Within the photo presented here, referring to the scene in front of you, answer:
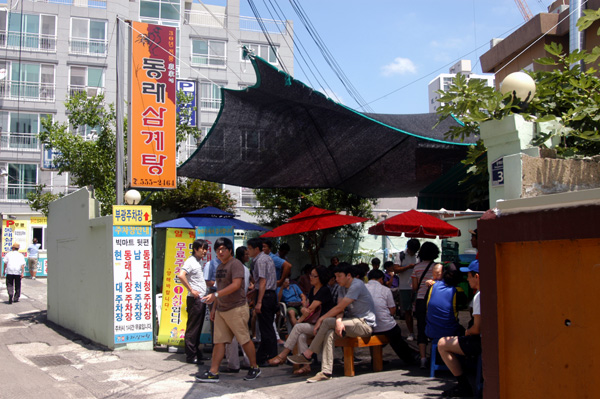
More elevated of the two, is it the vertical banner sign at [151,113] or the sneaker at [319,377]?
the vertical banner sign at [151,113]

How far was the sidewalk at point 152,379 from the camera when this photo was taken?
6207mm

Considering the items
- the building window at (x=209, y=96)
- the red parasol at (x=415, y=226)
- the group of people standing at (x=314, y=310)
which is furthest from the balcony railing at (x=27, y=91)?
the group of people standing at (x=314, y=310)

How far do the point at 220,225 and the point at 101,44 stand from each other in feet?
86.1

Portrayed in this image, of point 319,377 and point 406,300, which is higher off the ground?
point 406,300

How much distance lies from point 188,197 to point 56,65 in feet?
65.7

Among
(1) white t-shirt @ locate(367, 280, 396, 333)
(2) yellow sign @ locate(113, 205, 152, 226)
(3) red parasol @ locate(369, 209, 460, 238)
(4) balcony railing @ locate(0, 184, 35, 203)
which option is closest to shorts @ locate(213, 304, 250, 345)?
(1) white t-shirt @ locate(367, 280, 396, 333)

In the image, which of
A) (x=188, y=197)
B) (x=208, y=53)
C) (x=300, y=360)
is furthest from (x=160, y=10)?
(x=300, y=360)

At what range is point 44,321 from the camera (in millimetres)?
13039

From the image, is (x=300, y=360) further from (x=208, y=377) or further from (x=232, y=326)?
(x=208, y=377)

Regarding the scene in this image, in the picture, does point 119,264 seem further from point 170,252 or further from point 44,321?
point 44,321

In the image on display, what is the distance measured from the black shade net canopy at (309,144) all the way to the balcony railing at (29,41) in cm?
2448

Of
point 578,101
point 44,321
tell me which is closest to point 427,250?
point 578,101

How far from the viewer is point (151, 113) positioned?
404 inches

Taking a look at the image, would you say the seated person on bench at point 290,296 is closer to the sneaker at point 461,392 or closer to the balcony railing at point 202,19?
the sneaker at point 461,392
